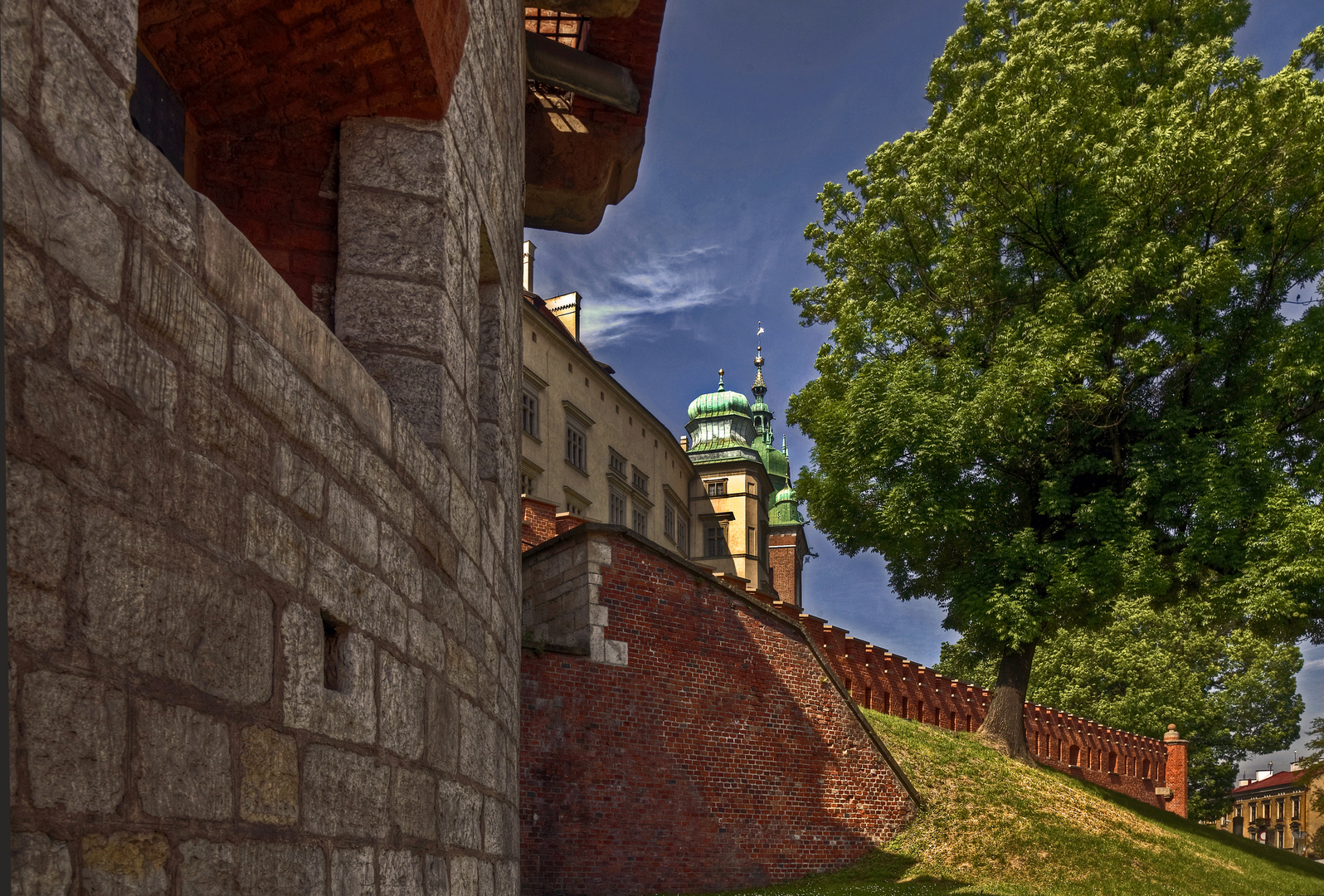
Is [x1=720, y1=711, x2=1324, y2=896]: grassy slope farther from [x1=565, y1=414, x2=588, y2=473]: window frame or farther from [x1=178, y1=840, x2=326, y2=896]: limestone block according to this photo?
[x1=565, y1=414, x2=588, y2=473]: window frame

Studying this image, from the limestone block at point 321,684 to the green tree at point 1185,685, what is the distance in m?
36.4

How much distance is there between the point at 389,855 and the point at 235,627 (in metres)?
1.11

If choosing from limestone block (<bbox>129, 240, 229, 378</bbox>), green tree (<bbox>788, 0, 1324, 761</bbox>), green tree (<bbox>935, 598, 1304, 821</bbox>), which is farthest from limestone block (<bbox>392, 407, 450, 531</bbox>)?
green tree (<bbox>935, 598, 1304, 821</bbox>)

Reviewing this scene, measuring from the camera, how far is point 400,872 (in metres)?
3.16

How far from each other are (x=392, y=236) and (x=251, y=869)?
7.37 ft

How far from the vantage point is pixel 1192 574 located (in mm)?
17328

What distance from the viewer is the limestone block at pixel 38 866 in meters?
1.56

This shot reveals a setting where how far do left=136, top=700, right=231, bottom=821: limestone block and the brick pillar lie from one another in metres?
38.0

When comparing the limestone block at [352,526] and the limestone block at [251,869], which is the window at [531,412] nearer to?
the limestone block at [352,526]

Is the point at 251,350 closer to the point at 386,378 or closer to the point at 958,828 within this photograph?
the point at 386,378

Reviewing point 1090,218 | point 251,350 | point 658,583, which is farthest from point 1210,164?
point 251,350

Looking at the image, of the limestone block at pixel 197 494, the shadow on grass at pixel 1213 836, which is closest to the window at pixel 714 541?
the shadow on grass at pixel 1213 836

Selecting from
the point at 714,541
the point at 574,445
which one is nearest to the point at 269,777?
the point at 574,445

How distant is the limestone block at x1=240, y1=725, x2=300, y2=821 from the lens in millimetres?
2258
